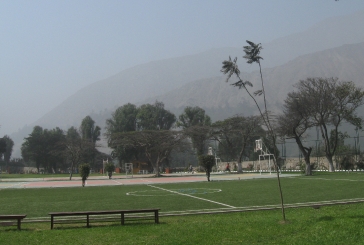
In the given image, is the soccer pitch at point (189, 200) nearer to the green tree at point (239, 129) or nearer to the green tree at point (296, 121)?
the green tree at point (296, 121)

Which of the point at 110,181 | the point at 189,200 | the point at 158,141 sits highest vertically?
the point at 158,141

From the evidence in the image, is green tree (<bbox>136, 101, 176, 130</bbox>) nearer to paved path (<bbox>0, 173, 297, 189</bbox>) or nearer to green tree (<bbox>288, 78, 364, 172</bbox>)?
paved path (<bbox>0, 173, 297, 189</bbox>)

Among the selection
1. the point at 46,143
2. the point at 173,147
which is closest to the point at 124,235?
the point at 173,147

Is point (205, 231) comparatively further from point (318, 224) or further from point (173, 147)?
point (173, 147)

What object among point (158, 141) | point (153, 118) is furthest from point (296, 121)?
point (153, 118)

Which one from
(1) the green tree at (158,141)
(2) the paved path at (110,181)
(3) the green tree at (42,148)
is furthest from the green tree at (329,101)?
(3) the green tree at (42,148)

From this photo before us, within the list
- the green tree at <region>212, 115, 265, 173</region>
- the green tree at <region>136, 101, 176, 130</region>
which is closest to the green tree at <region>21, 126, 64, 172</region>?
the green tree at <region>136, 101, 176, 130</region>

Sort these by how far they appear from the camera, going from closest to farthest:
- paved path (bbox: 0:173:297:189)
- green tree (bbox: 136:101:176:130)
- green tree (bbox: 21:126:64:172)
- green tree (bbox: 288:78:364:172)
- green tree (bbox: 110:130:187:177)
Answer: paved path (bbox: 0:173:297:189), green tree (bbox: 288:78:364:172), green tree (bbox: 110:130:187:177), green tree (bbox: 136:101:176:130), green tree (bbox: 21:126:64:172)

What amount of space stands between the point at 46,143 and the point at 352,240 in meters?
93.4

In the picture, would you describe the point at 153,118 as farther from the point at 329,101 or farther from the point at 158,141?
the point at 329,101

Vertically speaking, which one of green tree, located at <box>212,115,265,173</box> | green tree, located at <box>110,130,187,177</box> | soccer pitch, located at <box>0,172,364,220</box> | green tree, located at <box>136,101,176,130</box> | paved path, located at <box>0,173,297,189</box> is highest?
green tree, located at <box>136,101,176,130</box>

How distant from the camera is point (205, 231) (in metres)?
9.24

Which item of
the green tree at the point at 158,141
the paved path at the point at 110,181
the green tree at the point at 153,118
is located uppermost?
the green tree at the point at 153,118

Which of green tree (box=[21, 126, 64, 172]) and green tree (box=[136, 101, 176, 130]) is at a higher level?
green tree (box=[136, 101, 176, 130])
